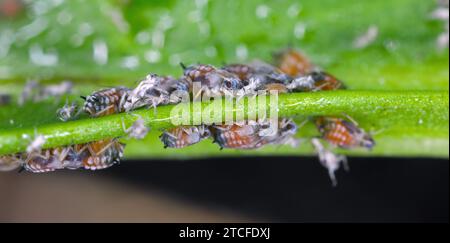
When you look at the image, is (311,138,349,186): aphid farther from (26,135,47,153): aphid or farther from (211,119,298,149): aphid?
(26,135,47,153): aphid

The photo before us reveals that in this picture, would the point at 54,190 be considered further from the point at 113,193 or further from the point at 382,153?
the point at 382,153

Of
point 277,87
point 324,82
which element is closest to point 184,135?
point 277,87

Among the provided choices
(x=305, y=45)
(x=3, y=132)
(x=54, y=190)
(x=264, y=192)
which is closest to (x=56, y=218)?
(x=54, y=190)

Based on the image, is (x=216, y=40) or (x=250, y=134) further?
(x=216, y=40)

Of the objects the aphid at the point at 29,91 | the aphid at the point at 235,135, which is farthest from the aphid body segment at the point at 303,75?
the aphid at the point at 29,91

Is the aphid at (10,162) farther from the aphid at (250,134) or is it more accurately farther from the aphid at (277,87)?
the aphid at (277,87)

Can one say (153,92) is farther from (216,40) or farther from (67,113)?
(216,40)

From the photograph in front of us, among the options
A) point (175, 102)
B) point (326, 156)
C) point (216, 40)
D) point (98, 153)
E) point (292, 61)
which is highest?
point (216, 40)
